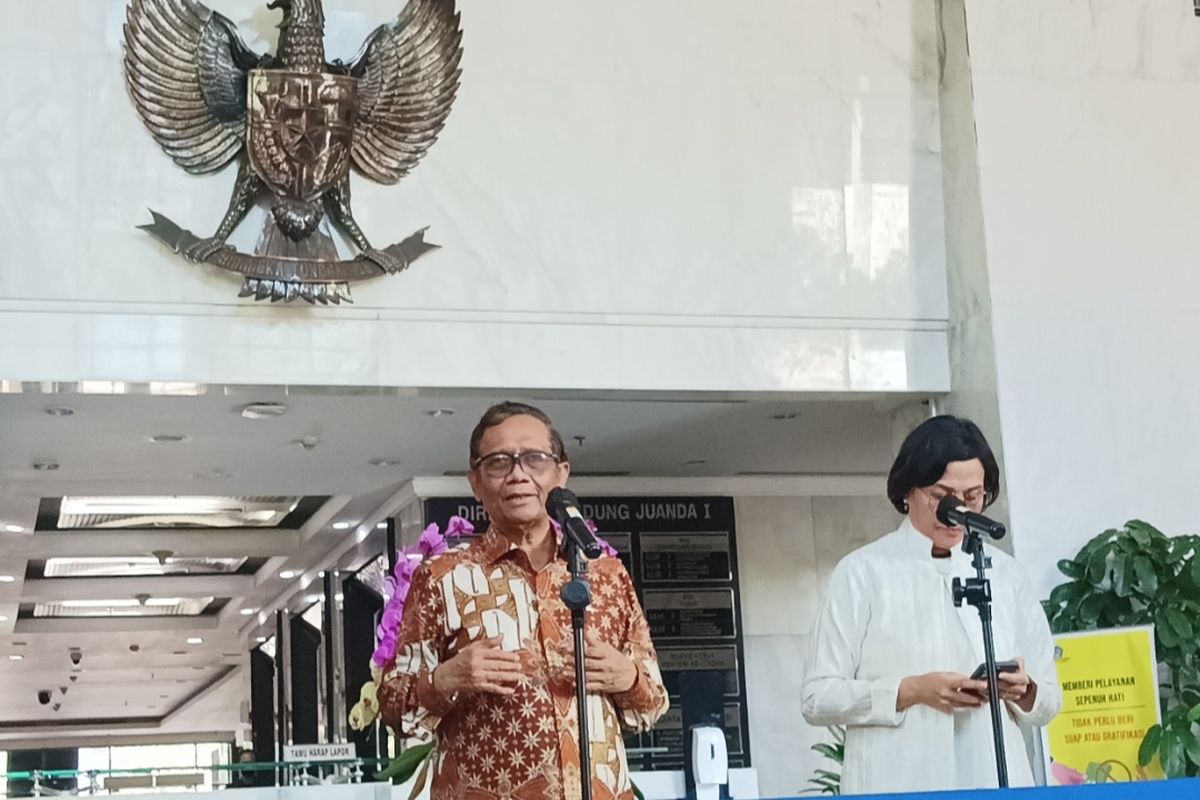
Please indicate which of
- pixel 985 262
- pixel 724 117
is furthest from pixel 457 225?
pixel 985 262

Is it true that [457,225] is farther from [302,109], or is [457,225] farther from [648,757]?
[648,757]

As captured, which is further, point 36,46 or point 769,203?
point 769,203

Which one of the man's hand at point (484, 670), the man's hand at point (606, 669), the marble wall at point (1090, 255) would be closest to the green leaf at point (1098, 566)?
the marble wall at point (1090, 255)

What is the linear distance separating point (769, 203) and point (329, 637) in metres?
5.92

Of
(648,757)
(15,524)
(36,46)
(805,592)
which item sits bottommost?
(648,757)

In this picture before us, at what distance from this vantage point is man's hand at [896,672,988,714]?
2680 millimetres

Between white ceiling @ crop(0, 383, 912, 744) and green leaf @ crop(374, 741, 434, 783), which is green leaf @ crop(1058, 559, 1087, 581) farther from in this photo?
green leaf @ crop(374, 741, 434, 783)

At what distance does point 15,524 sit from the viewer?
8.61 meters

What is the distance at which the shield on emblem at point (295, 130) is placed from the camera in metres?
5.18

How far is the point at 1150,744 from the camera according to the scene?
4.59 m

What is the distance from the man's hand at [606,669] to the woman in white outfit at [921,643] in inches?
21.4

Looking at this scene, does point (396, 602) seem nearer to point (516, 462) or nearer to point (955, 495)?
point (516, 462)

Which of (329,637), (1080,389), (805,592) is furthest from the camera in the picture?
(329,637)

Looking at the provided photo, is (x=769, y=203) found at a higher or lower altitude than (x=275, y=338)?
higher
